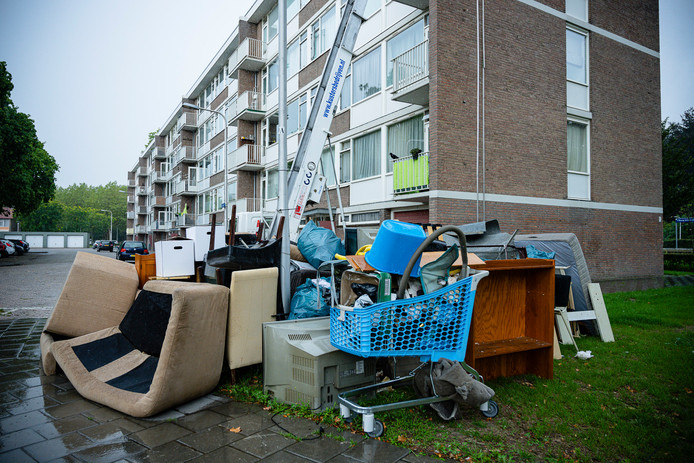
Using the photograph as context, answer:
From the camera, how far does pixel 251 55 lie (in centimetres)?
2472

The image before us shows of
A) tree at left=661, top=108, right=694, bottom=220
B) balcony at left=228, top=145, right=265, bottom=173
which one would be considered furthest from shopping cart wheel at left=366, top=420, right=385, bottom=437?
tree at left=661, top=108, right=694, bottom=220

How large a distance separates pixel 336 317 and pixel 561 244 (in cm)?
543

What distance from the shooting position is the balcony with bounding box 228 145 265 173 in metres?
24.5

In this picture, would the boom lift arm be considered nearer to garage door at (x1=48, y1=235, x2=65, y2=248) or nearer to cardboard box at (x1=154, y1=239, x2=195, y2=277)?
cardboard box at (x1=154, y1=239, x2=195, y2=277)

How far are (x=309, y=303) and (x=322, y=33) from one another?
53.0ft

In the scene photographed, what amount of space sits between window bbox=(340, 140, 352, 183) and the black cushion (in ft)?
39.6

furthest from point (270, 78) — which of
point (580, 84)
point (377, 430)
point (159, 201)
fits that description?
point (159, 201)

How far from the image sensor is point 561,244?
7414 mm

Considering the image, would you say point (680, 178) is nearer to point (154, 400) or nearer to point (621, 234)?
point (621, 234)

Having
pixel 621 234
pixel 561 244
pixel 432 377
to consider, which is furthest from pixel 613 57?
pixel 432 377

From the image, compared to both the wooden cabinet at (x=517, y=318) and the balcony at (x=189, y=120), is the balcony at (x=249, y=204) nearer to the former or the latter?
the balcony at (x=189, y=120)

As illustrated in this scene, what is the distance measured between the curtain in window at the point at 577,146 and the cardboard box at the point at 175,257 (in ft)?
43.2

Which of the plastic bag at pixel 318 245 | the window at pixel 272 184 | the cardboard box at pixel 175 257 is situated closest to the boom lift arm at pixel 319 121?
the plastic bag at pixel 318 245

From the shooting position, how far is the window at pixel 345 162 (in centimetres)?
1638
